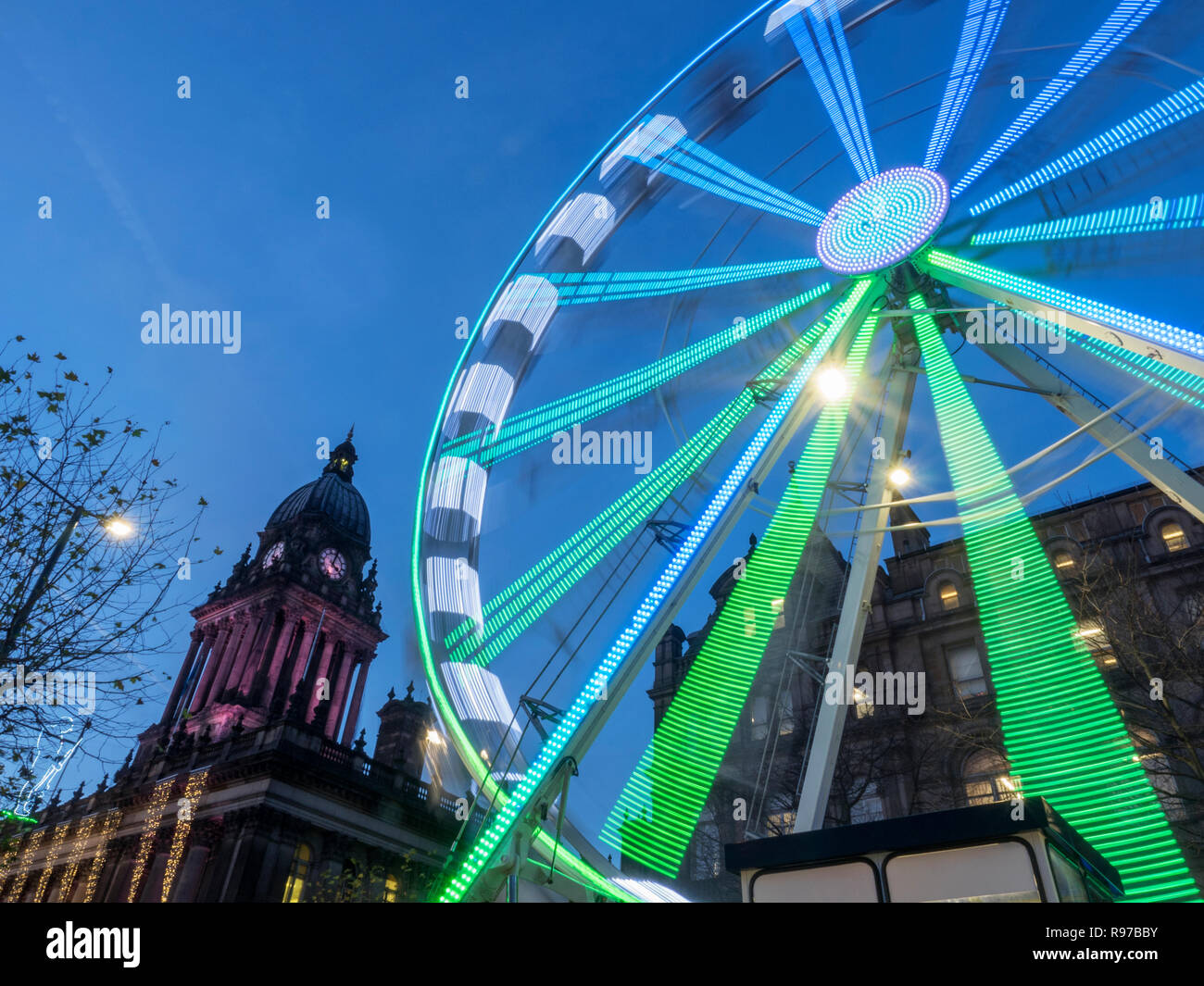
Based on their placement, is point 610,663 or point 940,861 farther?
point 610,663

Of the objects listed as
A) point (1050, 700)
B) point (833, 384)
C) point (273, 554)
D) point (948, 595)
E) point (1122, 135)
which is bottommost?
point (1050, 700)

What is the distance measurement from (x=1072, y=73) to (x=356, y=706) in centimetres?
5737

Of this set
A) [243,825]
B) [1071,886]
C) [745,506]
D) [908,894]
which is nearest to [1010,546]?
[745,506]

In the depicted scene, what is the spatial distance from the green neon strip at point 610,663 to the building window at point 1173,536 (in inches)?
863

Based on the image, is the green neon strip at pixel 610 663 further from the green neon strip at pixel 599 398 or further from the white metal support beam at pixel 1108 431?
the white metal support beam at pixel 1108 431

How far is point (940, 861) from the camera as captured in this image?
6320 millimetres

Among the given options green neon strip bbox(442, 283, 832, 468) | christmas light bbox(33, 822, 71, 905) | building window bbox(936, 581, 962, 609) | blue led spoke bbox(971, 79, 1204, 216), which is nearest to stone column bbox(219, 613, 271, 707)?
christmas light bbox(33, 822, 71, 905)

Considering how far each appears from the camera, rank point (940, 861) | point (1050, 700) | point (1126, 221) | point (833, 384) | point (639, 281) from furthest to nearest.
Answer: point (639, 281)
point (833, 384)
point (1126, 221)
point (1050, 700)
point (940, 861)

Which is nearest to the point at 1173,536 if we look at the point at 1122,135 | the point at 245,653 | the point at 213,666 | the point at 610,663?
the point at 1122,135

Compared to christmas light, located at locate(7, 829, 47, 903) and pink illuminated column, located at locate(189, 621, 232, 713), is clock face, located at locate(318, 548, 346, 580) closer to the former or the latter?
pink illuminated column, located at locate(189, 621, 232, 713)

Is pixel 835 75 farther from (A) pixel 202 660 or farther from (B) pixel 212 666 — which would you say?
(A) pixel 202 660

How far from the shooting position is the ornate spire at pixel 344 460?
73.5 metres

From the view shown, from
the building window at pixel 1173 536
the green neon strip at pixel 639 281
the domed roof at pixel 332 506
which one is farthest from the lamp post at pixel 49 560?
the domed roof at pixel 332 506
